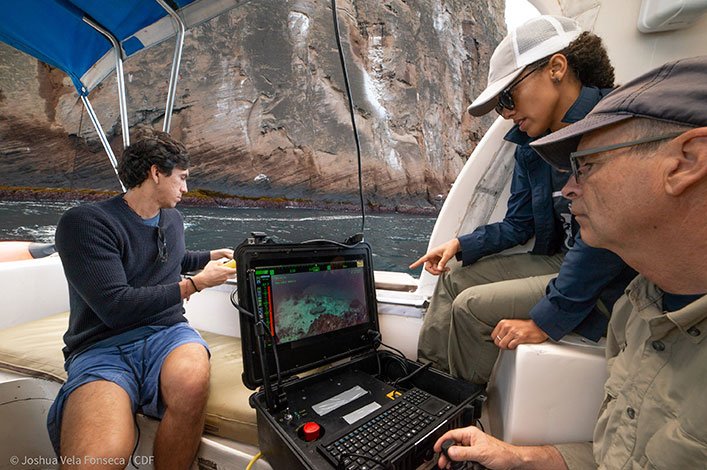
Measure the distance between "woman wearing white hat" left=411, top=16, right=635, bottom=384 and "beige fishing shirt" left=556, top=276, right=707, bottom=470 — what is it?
→ 0.47ft

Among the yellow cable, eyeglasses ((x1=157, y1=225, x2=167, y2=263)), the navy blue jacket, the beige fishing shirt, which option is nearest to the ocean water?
the navy blue jacket

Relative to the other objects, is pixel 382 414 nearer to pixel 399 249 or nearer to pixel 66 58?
pixel 66 58

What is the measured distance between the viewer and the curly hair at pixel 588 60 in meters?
0.90

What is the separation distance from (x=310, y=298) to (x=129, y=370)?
619mm

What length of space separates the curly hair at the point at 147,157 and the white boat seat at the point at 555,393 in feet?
4.54

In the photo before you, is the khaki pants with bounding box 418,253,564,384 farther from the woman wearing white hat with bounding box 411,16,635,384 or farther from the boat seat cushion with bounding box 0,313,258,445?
the boat seat cushion with bounding box 0,313,258,445

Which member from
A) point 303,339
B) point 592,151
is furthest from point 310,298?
point 592,151

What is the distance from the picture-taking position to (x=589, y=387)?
752mm

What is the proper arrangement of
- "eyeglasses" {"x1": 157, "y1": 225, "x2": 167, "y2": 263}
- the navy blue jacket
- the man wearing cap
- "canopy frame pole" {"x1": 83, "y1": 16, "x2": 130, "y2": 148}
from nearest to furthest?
the man wearing cap < the navy blue jacket < "eyeglasses" {"x1": 157, "y1": 225, "x2": 167, "y2": 263} < "canopy frame pole" {"x1": 83, "y1": 16, "x2": 130, "y2": 148}

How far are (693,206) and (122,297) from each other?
1.36 m

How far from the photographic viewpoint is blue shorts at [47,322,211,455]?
89 centimetres

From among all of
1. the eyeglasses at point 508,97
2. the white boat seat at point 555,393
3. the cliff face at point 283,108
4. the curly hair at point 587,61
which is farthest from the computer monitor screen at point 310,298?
the cliff face at point 283,108

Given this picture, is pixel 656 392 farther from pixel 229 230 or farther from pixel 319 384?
pixel 229 230

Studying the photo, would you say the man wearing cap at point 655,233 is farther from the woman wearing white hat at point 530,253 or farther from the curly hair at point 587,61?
the curly hair at point 587,61
